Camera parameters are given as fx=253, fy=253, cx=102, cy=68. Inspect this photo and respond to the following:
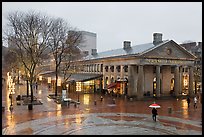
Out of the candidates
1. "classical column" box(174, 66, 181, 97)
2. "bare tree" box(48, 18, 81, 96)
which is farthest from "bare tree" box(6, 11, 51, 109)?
"classical column" box(174, 66, 181, 97)

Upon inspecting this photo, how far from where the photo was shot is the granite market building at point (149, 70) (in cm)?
4444

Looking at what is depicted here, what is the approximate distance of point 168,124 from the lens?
2245 centimetres

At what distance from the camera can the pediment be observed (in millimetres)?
44375

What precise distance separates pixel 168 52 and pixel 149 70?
16.3ft

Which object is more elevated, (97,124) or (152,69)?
(152,69)

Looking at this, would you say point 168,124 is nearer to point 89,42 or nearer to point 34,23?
point 34,23

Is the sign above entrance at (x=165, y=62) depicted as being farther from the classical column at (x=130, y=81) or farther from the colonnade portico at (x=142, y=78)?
the classical column at (x=130, y=81)

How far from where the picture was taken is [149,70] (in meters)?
48.5

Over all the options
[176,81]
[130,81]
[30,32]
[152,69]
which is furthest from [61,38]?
[176,81]

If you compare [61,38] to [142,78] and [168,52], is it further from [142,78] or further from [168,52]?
[168,52]

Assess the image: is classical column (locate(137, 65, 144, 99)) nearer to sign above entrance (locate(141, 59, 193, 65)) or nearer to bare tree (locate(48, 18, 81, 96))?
sign above entrance (locate(141, 59, 193, 65))

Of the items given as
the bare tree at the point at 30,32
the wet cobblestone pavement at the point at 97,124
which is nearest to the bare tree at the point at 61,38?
the bare tree at the point at 30,32

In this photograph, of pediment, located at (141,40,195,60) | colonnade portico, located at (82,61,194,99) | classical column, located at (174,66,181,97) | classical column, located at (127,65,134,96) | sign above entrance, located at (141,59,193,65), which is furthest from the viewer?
classical column, located at (174,66,181,97)

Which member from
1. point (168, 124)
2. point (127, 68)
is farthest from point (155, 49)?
point (168, 124)
